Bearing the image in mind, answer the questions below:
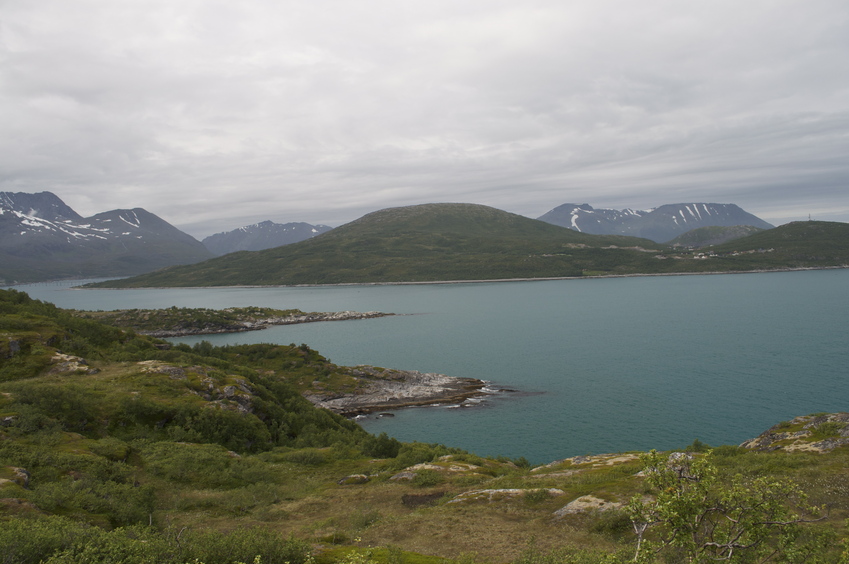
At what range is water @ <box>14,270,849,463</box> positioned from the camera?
48469 millimetres

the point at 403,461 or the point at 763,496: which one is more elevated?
the point at 763,496

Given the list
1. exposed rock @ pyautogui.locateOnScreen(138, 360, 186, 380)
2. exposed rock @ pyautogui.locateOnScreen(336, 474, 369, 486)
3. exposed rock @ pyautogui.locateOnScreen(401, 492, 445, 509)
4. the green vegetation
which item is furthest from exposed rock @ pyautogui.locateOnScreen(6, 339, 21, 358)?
the green vegetation

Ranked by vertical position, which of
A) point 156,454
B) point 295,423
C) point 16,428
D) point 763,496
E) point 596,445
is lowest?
point 596,445

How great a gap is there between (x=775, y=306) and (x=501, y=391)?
367 ft

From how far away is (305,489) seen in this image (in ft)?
86.9

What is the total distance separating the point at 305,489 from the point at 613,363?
6399 centimetres

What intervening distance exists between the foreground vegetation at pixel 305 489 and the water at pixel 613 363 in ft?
54.0

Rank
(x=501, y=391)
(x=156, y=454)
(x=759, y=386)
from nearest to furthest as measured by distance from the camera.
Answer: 1. (x=156, y=454)
2. (x=759, y=386)
3. (x=501, y=391)

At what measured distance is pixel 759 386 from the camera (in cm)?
5944

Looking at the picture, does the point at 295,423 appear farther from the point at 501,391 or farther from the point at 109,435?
the point at 501,391

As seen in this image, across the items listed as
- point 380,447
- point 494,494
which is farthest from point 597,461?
point 380,447

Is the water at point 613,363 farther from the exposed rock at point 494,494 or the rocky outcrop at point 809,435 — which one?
the exposed rock at point 494,494

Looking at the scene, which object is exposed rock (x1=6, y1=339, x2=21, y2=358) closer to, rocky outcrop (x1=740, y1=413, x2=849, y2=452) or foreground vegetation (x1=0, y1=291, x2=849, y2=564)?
foreground vegetation (x1=0, y1=291, x2=849, y2=564)

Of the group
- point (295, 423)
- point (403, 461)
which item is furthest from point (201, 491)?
point (295, 423)
